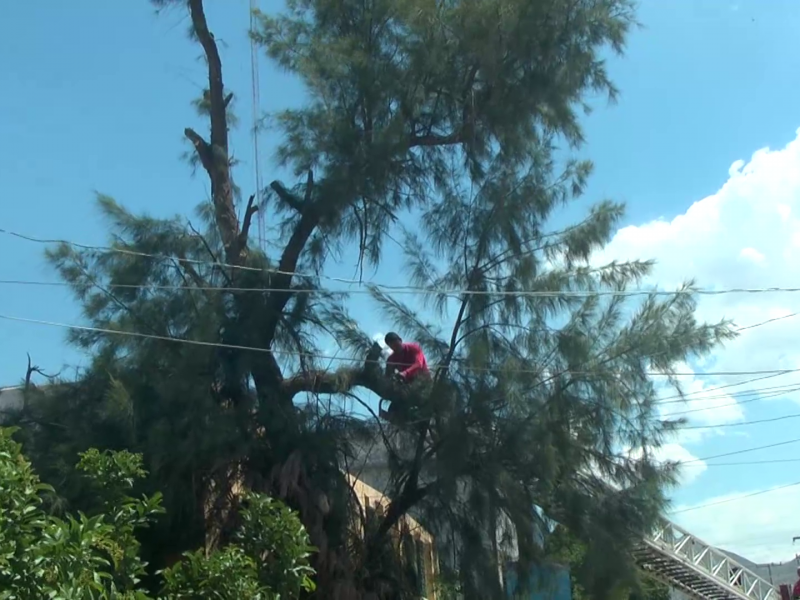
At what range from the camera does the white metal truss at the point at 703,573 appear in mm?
21547

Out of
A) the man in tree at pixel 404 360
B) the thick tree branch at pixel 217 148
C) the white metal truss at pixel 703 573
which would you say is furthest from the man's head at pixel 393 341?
the white metal truss at pixel 703 573

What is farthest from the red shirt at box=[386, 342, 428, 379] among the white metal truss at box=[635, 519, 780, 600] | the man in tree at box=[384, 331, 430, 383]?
the white metal truss at box=[635, 519, 780, 600]

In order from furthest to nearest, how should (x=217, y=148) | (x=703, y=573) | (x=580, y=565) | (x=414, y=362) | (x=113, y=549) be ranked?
(x=703, y=573) → (x=217, y=148) → (x=414, y=362) → (x=580, y=565) → (x=113, y=549)

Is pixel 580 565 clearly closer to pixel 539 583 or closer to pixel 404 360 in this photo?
pixel 539 583

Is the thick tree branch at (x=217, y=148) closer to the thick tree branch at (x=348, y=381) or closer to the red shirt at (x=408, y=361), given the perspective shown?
the thick tree branch at (x=348, y=381)

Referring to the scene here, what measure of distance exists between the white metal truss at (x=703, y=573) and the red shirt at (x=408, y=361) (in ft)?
32.5

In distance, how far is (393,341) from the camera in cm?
1241

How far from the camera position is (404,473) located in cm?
1241

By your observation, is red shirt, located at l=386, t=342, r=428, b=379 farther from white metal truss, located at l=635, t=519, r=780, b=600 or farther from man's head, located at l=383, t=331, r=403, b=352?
white metal truss, located at l=635, t=519, r=780, b=600

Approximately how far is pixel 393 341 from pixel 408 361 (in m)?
0.30

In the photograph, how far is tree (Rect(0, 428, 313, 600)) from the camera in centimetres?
616

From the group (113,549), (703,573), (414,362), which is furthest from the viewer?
(703,573)

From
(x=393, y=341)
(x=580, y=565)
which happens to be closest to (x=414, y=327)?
(x=393, y=341)

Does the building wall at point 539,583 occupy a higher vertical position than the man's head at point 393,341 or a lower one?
lower
